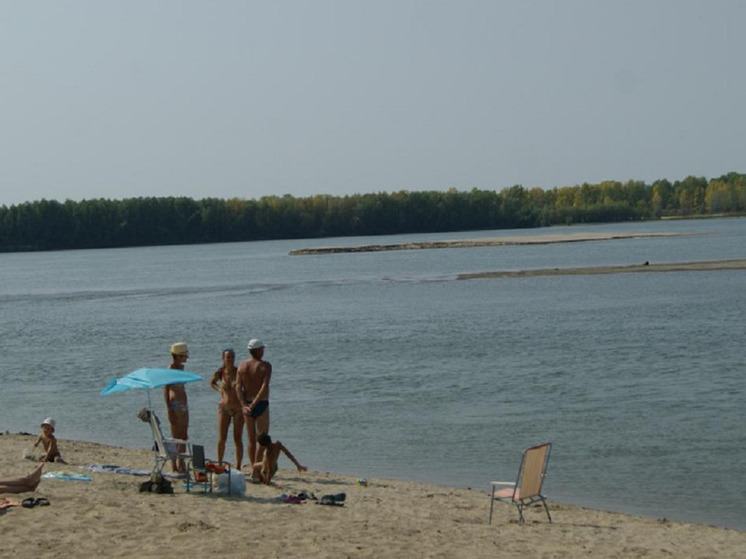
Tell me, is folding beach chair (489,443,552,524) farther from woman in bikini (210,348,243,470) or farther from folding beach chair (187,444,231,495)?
woman in bikini (210,348,243,470)

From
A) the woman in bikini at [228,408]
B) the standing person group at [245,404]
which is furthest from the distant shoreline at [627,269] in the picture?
the standing person group at [245,404]

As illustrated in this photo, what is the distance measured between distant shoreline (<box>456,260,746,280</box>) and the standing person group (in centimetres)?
5993

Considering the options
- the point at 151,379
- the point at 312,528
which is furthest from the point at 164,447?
the point at 312,528

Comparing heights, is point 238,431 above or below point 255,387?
below

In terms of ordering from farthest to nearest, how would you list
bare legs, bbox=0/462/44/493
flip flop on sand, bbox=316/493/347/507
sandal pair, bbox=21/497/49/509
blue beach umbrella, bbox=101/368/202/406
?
blue beach umbrella, bbox=101/368/202/406
flip flop on sand, bbox=316/493/347/507
bare legs, bbox=0/462/44/493
sandal pair, bbox=21/497/49/509

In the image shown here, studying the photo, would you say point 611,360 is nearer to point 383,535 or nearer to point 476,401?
point 476,401

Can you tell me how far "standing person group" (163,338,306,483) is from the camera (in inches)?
571

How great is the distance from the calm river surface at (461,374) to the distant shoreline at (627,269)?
2.71 metres

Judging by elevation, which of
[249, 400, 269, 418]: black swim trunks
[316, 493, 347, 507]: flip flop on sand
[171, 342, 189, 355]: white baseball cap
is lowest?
[316, 493, 347, 507]: flip flop on sand

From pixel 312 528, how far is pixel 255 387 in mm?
3342

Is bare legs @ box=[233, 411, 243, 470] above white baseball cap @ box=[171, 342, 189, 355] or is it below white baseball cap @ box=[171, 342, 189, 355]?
below

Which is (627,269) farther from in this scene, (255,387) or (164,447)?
(164,447)

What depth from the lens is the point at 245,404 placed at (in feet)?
48.4

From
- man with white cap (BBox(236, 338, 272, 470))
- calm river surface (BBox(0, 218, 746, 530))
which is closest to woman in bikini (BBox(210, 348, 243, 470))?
man with white cap (BBox(236, 338, 272, 470))
